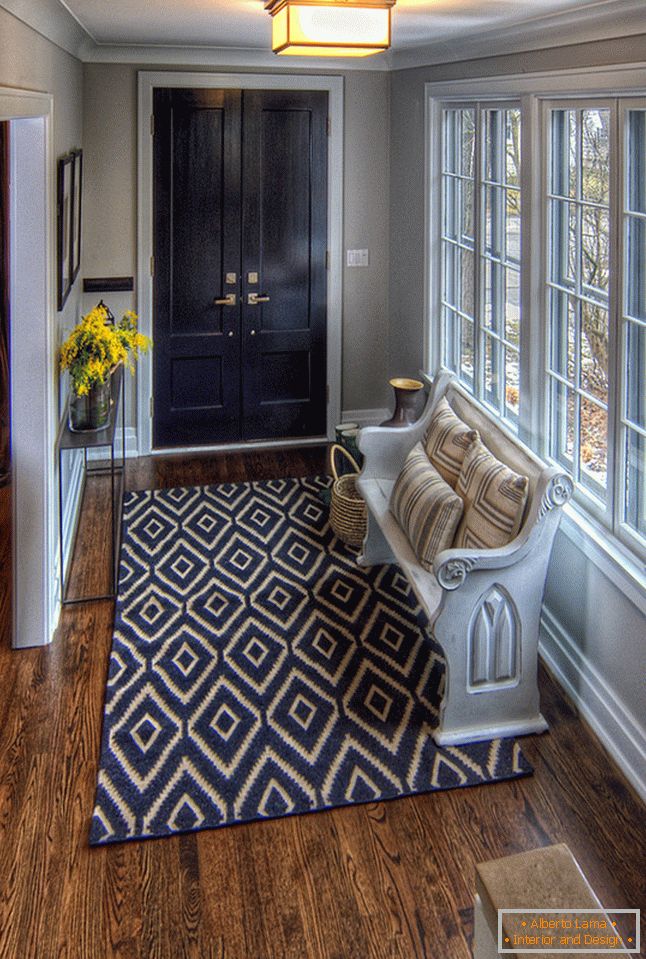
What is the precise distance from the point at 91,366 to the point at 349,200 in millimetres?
2544

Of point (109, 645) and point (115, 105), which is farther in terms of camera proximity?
point (115, 105)

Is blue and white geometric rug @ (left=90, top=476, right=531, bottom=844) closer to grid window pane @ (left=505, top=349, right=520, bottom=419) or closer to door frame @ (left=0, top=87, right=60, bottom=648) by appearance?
door frame @ (left=0, top=87, right=60, bottom=648)

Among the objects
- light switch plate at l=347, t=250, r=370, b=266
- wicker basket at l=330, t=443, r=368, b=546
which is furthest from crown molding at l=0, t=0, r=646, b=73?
wicker basket at l=330, t=443, r=368, b=546

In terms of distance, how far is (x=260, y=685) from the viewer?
10.6 feet

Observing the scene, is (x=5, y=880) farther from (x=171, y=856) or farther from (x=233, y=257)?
(x=233, y=257)

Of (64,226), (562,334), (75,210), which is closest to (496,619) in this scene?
(562,334)

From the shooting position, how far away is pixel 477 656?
290 cm

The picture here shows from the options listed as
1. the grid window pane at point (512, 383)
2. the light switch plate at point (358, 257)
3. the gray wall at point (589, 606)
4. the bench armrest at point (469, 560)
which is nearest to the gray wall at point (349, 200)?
the light switch plate at point (358, 257)

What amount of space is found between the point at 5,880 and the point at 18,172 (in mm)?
2365

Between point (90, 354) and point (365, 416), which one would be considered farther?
point (365, 416)

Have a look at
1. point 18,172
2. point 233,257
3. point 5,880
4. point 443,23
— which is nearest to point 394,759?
point 5,880

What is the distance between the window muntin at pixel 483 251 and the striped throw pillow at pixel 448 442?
0.34 meters

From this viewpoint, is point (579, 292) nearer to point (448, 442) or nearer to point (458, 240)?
point (448, 442)

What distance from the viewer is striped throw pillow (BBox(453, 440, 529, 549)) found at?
2.98 metres
